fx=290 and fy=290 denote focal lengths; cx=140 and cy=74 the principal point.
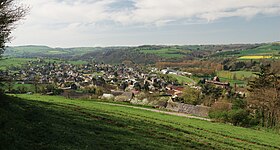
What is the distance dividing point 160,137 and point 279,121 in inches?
1404

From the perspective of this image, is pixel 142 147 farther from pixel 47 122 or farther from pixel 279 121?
pixel 279 121

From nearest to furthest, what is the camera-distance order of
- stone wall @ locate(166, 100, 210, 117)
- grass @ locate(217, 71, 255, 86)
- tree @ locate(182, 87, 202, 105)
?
stone wall @ locate(166, 100, 210, 117), tree @ locate(182, 87, 202, 105), grass @ locate(217, 71, 255, 86)

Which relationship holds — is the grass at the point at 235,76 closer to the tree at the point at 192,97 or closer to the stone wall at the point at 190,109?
the tree at the point at 192,97

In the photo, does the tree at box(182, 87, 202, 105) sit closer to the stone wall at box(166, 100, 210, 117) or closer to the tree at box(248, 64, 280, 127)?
the stone wall at box(166, 100, 210, 117)

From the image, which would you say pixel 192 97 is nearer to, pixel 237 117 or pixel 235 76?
pixel 237 117

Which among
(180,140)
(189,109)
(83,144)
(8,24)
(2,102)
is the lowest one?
(189,109)

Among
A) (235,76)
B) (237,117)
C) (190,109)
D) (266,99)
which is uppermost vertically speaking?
(266,99)

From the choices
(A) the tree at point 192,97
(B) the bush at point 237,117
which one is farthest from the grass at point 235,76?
(B) the bush at point 237,117

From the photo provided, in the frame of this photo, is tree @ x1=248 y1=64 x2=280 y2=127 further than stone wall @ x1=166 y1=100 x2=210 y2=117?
No

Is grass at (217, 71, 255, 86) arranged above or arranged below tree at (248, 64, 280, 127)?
below

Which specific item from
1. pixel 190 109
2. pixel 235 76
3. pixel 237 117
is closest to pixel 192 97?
pixel 190 109

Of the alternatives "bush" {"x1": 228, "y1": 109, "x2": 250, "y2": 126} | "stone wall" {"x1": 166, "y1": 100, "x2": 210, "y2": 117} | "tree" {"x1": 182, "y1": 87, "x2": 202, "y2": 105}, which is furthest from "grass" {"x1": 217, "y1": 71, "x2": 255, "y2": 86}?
"bush" {"x1": 228, "y1": 109, "x2": 250, "y2": 126}

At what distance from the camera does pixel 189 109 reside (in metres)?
65.4

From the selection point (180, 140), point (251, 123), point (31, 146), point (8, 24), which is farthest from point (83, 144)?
point (251, 123)
